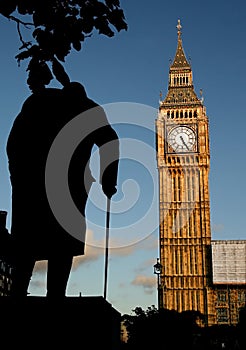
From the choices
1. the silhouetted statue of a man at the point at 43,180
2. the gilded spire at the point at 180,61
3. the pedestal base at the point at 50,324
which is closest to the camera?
the pedestal base at the point at 50,324

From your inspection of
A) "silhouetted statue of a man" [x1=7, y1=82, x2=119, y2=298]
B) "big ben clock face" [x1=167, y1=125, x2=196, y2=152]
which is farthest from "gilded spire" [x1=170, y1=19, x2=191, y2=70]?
"silhouetted statue of a man" [x1=7, y1=82, x2=119, y2=298]

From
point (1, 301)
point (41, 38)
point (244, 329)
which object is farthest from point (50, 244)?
point (244, 329)

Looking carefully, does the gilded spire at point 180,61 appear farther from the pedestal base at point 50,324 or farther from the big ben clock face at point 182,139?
the pedestal base at point 50,324

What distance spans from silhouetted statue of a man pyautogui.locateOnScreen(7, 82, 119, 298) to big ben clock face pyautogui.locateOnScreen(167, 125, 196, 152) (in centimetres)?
5964

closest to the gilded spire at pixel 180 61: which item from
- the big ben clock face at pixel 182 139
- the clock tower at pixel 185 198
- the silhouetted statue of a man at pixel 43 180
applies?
the clock tower at pixel 185 198

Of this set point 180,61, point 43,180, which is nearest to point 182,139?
point 180,61

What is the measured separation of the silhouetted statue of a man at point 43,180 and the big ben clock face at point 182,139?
59642 millimetres

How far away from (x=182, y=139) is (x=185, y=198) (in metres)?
6.78

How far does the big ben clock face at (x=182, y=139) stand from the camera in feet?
207

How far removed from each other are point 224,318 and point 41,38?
6148 cm

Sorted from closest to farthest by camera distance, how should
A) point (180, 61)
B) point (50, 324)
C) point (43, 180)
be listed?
point (50, 324) → point (43, 180) → point (180, 61)

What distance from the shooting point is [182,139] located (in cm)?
6331

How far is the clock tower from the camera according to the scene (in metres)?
60.3

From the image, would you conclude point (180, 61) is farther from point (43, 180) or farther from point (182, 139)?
point (43, 180)
